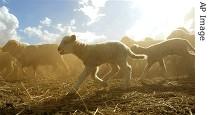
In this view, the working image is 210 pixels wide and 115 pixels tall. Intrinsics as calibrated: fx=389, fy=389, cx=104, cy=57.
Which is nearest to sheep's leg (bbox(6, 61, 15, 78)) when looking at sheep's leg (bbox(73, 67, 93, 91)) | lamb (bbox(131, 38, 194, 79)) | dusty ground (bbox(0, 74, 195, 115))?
dusty ground (bbox(0, 74, 195, 115))

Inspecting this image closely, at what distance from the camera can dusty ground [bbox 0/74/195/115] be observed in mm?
3496

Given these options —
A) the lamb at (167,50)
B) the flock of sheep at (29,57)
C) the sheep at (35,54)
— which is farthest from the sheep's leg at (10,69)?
the lamb at (167,50)

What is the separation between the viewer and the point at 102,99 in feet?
12.8

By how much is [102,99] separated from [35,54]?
329 centimetres

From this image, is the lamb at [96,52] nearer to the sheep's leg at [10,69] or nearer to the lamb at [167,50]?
the lamb at [167,50]

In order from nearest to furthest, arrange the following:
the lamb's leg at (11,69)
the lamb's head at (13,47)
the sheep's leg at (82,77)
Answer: the sheep's leg at (82,77)
the lamb's leg at (11,69)
the lamb's head at (13,47)

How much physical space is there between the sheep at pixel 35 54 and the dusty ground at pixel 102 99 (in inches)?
72.5

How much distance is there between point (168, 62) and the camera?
6895 mm

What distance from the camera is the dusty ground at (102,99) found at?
11.5 ft

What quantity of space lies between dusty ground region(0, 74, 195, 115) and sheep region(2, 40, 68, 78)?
1842mm

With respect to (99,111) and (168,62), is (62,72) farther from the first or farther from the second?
(99,111)

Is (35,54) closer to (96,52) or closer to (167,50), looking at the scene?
(167,50)

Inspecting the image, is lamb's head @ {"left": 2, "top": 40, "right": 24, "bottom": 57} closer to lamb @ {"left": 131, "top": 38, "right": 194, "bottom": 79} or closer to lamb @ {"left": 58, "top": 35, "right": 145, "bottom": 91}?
lamb @ {"left": 131, "top": 38, "right": 194, "bottom": 79}
